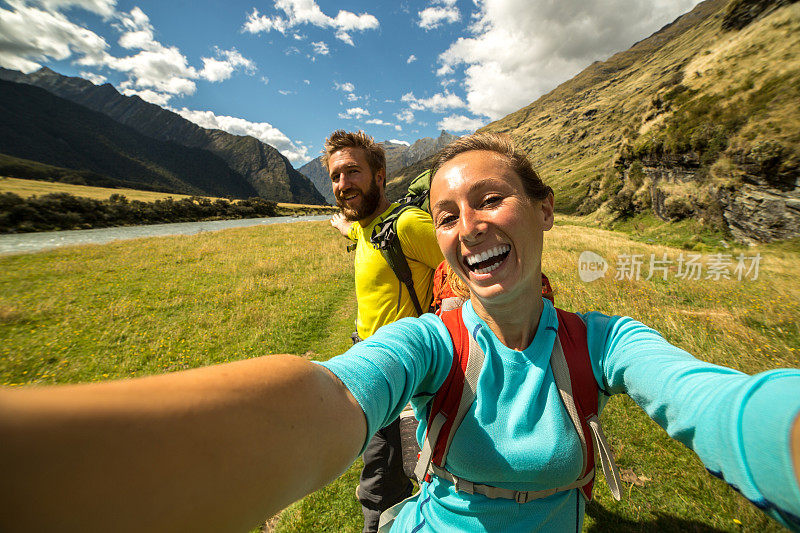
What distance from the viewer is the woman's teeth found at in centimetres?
173

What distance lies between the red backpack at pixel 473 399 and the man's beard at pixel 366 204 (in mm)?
2196

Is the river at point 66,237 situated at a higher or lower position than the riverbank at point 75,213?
lower

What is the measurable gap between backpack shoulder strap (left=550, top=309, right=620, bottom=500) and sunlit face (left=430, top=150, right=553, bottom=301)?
373mm

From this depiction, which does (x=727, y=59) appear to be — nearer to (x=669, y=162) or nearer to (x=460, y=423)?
(x=669, y=162)

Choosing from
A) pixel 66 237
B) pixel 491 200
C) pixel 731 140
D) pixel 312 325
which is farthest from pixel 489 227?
pixel 66 237

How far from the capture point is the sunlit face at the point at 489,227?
1.69m

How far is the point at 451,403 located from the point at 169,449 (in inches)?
45.7

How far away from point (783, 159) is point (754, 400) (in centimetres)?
2403

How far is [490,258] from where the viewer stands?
6.05 ft

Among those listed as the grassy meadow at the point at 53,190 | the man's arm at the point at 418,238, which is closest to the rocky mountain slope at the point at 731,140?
the man's arm at the point at 418,238

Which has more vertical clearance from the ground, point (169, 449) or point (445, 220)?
point (445, 220)

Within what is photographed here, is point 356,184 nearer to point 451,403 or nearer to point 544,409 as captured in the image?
point 451,403

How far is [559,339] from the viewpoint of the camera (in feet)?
5.44

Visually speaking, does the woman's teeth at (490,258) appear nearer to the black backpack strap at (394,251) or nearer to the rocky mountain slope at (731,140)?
the black backpack strap at (394,251)
